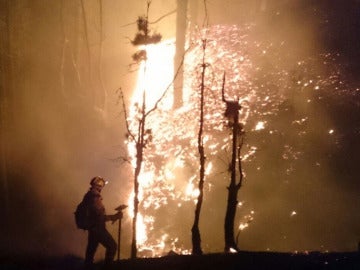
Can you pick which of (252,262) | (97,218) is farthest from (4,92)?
(252,262)

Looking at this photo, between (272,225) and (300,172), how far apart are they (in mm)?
3594

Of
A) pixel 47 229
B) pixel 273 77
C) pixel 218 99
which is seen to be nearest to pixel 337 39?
pixel 273 77

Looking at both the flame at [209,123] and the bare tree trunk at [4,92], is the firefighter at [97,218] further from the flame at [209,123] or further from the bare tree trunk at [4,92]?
the bare tree trunk at [4,92]

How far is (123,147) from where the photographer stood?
27125 millimetres

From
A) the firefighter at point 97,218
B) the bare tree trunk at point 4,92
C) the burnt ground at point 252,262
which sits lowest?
the burnt ground at point 252,262

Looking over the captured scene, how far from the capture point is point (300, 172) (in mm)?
22031

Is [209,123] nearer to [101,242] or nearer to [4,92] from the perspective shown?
[4,92]

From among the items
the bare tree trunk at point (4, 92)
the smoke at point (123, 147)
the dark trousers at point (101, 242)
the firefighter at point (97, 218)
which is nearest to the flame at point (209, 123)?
the smoke at point (123, 147)

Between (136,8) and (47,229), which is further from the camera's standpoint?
(136,8)

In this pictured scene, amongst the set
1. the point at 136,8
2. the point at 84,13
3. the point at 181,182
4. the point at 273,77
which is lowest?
the point at 181,182

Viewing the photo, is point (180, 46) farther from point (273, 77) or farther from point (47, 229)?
point (47, 229)

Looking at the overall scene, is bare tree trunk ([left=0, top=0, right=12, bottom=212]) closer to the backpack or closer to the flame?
the flame

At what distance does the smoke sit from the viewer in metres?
20.0

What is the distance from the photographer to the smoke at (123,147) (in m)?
20.0
